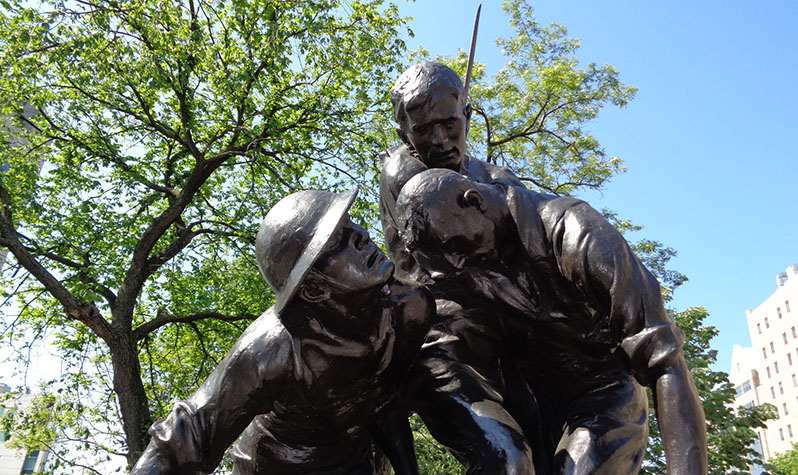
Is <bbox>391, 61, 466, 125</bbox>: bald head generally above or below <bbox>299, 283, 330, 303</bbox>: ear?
above

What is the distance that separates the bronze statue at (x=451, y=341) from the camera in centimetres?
200

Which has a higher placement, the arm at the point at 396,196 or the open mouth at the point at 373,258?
the arm at the point at 396,196

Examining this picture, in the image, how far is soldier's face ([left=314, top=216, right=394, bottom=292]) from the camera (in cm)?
209

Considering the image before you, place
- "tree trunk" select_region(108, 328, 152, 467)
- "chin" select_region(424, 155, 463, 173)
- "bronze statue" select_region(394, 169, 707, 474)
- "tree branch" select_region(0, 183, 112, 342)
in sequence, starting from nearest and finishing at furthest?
1. "bronze statue" select_region(394, 169, 707, 474)
2. "chin" select_region(424, 155, 463, 173)
3. "tree branch" select_region(0, 183, 112, 342)
4. "tree trunk" select_region(108, 328, 152, 467)

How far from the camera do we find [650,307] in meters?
1.82

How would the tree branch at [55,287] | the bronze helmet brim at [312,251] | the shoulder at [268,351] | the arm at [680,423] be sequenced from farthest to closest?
the tree branch at [55,287] < the shoulder at [268,351] < the bronze helmet brim at [312,251] < the arm at [680,423]

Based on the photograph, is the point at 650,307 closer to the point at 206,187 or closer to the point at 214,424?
the point at 214,424

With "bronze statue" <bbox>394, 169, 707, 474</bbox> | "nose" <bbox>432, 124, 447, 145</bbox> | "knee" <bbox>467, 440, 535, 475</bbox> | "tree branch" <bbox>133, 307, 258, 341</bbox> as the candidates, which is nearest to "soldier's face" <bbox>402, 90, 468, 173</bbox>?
"nose" <bbox>432, 124, 447, 145</bbox>

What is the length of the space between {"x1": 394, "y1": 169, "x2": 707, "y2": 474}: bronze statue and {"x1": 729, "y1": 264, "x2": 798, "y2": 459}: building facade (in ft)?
171

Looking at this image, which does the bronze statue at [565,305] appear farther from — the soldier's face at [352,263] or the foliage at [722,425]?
the foliage at [722,425]

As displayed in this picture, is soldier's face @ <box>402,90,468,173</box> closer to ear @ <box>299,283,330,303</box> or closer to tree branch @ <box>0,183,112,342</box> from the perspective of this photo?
ear @ <box>299,283,330,303</box>

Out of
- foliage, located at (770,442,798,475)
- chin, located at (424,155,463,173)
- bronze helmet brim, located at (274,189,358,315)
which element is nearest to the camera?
bronze helmet brim, located at (274,189,358,315)

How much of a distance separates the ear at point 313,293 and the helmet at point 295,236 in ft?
0.22

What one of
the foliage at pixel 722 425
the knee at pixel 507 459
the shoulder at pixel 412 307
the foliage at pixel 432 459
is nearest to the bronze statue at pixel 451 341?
the knee at pixel 507 459
